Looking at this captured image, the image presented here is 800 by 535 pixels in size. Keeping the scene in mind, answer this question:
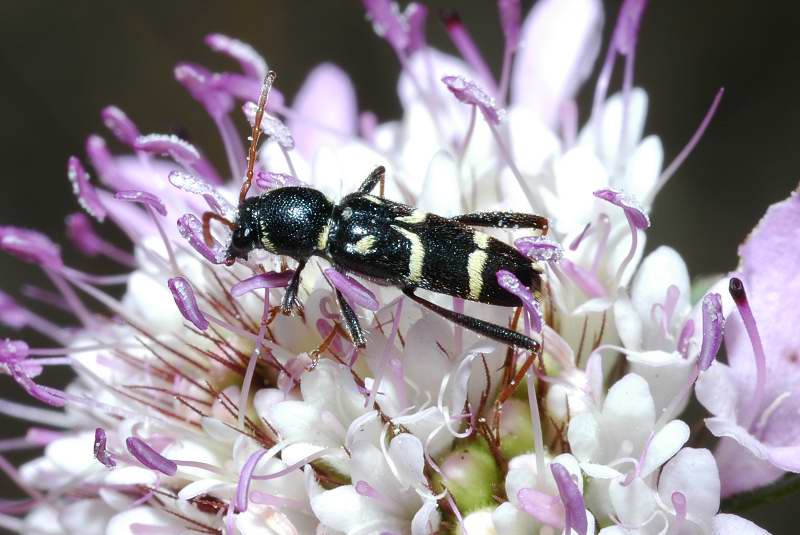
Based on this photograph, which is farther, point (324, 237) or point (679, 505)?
point (324, 237)

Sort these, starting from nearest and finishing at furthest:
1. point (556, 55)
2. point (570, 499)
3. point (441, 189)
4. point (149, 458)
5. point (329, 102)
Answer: point (570, 499) → point (149, 458) → point (441, 189) → point (556, 55) → point (329, 102)

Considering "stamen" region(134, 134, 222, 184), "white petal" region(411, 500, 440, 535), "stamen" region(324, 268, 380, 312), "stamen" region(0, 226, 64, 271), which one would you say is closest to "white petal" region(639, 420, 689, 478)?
"white petal" region(411, 500, 440, 535)

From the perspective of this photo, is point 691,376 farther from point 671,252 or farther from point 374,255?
point 374,255

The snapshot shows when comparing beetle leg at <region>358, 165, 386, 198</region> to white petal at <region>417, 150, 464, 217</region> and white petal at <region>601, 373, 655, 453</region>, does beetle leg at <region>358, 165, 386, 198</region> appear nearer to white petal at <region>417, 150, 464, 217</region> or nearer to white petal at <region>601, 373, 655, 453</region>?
white petal at <region>417, 150, 464, 217</region>

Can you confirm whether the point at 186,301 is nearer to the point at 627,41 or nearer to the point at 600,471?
the point at 600,471

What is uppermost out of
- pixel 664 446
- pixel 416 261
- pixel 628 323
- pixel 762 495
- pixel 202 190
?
pixel 202 190

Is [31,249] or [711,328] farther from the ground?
[31,249]

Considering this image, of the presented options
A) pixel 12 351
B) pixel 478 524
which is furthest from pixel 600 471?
pixel 12 351
